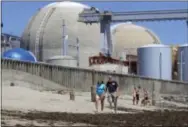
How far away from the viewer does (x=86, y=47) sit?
259ft

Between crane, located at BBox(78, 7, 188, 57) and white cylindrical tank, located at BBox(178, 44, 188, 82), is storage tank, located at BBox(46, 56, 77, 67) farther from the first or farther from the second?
white cylindrical tank, located at BBox(178, 44, 188, 82)

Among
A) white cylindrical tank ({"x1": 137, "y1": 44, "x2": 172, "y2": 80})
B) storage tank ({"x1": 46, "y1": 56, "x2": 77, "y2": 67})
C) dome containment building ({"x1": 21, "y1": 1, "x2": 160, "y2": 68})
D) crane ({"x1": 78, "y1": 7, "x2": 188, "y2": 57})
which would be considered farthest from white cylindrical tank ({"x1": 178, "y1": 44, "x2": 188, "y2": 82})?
storage tank ({"x1": 46, "y1": 56, "x2": 77, "y2": 67})

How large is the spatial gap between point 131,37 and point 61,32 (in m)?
21.1

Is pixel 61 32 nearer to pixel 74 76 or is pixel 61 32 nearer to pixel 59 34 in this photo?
pixel 59 34

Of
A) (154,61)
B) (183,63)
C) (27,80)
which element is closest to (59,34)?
(154,61)

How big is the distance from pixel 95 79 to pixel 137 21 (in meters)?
29.0

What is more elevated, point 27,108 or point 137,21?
point 137,21

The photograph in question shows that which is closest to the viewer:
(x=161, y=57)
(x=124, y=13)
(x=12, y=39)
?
(x=161, y=57)

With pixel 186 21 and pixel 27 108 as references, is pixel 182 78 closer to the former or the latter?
pixel 186 21

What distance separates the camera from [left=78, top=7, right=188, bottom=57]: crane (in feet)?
244

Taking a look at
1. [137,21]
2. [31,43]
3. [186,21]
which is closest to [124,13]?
[137,21]

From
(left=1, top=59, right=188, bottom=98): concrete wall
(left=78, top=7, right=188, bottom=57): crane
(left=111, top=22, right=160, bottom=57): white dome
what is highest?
(left=78, top=7, right=188, bottom=57): crane

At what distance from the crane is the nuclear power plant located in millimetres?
213

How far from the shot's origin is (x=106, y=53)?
77562 mm
